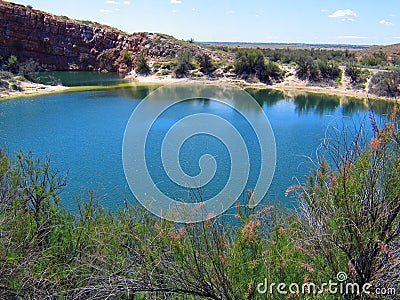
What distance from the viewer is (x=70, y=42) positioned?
173 feet

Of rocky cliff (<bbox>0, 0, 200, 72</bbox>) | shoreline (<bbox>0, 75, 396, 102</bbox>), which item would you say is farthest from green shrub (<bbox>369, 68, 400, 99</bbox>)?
rocky cliff (<bbox>0, 0, 200, 72</bbox>)

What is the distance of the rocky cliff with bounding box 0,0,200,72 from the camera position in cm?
4750

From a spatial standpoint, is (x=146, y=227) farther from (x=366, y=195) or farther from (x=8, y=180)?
(x=366, y=195)

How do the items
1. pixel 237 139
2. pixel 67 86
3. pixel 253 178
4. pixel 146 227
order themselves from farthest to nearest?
pixel 67 86
pixel 237 139
pixel 253 178
pixel 146 227

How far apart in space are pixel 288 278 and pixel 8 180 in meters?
5.71

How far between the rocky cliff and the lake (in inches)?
668

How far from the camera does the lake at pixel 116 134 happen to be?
11.9m

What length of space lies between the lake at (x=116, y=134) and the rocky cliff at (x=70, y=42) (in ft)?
55.7

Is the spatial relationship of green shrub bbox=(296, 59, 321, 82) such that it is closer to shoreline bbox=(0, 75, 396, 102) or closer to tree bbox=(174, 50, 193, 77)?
shoreline bbox=(0, 75, 396, 102)

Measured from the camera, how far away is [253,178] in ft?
42.7

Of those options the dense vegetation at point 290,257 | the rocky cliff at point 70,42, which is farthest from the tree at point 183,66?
the dense vegetation at point 290,257

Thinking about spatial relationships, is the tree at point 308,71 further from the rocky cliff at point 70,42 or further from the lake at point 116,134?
the rocky cliff at point 70,42

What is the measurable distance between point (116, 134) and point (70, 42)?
3822 cm

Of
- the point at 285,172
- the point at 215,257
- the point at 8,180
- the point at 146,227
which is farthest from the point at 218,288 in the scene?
the point at 285,172
